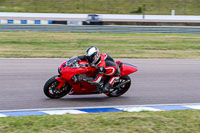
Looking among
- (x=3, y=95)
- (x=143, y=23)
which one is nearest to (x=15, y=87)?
(x=3, y=95)

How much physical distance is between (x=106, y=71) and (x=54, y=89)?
1332 millimetres

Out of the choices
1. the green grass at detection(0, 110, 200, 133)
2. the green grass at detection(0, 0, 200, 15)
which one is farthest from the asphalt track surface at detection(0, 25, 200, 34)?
the green grass at detection(0, 110, 200, 133)

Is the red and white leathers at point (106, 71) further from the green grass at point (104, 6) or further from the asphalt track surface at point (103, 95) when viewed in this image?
the green grass at point (104, 6)

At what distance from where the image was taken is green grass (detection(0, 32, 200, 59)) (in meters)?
15.8

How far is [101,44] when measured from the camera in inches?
747

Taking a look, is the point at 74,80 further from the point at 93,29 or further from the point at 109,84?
the point at 93,29

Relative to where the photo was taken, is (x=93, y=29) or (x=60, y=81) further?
(x=93, y=29)

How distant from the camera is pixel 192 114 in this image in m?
6.41

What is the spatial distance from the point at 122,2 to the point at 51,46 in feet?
78.1

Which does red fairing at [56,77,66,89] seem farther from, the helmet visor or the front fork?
the helmet visor

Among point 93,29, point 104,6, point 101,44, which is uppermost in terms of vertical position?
point 104,6

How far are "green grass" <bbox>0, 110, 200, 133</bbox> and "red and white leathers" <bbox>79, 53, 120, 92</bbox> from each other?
6.11 ft

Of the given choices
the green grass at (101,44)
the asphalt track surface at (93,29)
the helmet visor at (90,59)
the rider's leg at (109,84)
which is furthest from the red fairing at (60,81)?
the asphalt track surface at (93,29)

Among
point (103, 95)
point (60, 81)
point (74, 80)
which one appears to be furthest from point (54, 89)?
point (103, 95)
